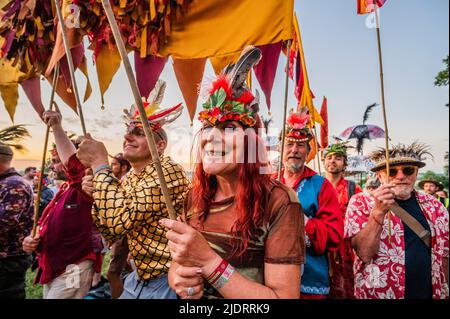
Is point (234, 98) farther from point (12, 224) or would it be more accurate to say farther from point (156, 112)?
point (12, 224)

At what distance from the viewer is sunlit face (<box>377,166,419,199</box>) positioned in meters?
2.39

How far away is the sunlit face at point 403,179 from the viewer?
2.39 metres

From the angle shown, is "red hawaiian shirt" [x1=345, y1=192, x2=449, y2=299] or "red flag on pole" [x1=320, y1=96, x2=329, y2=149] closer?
"red hawaiian shirt" [x1=345, y1=192, x2=449, y2=299]

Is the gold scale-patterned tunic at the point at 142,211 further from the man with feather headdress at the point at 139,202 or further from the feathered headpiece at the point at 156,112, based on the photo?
the feathered headpiece at the point at 156,112

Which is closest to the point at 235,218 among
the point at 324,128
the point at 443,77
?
the point at 324,128

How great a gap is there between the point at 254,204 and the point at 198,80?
144cm

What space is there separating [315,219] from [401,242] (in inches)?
24.3

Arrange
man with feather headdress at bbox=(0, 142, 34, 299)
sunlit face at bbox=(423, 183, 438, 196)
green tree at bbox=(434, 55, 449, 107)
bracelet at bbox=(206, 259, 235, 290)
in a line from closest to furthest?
bracelet at bbox=(206, 259, 235, 290), man with feather headdress at bbox=(0, 142, 34, 299), sunlit face at bbox=(423, 183, 438, 196), green tree at bbox=(434, 55, 449, 107)

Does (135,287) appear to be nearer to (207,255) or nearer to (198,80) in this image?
(207,255)

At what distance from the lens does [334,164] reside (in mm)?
4105

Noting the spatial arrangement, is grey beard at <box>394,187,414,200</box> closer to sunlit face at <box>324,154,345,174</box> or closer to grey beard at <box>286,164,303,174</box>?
grey beard at <box>286,164,303,174</box>

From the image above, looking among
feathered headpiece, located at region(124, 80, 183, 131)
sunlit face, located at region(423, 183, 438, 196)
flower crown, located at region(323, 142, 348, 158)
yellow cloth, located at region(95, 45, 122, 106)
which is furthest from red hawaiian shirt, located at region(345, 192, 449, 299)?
sunlit face, located at region(423, 183, 438, 196)

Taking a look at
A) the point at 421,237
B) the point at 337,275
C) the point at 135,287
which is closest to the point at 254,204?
the point at 135,287

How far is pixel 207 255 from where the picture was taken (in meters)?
1.06
